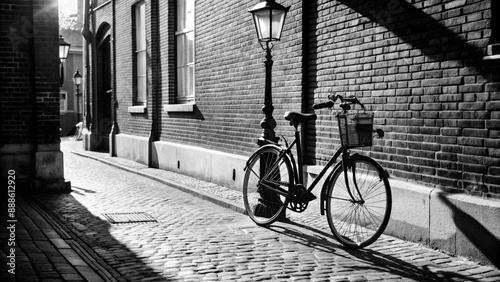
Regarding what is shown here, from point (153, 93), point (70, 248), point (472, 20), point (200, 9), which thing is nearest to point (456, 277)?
point (472, 20)

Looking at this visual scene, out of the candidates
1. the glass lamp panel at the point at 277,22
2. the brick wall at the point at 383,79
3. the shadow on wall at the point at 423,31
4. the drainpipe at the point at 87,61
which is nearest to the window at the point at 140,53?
the brick wall at the point at 383,79

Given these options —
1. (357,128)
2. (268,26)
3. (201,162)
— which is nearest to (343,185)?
(357,128)

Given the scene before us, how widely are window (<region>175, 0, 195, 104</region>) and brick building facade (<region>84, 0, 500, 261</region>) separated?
4 cm

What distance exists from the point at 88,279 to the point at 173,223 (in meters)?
2.80

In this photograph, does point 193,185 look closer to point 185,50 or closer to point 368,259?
point 185,50

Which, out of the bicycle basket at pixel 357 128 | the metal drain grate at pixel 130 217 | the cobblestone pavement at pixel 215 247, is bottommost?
the metal drain grate at pixel 130 217

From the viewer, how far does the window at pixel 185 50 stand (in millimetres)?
13305

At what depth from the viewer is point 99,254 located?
5887mm

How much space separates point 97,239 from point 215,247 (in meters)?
1.36

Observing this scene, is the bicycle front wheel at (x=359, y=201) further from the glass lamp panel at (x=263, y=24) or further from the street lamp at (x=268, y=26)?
the glass lamp panel at (x=263, y=24)

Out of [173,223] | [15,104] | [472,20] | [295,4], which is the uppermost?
[295,4]

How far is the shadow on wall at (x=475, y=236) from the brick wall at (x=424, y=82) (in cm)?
25

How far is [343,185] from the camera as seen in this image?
630 cm

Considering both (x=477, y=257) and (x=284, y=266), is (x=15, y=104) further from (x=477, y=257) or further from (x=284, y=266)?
(x=477, y=257)
